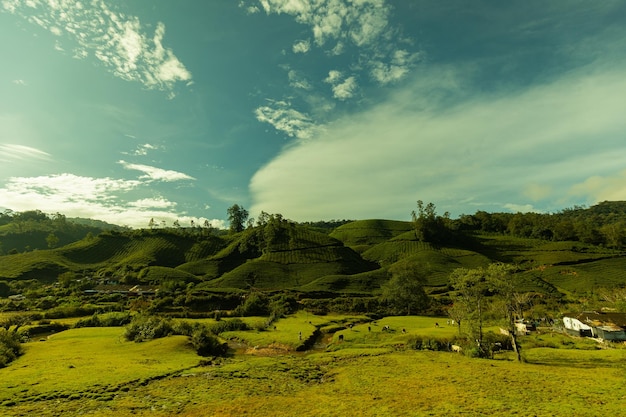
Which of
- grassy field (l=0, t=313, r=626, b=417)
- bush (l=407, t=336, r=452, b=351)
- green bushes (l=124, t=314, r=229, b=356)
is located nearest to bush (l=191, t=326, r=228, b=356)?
green bushes (l=124, t=314, r=229, b=356)

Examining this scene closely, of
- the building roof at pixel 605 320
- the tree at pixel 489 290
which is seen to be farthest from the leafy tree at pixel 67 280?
the building roof at pixel 605 320

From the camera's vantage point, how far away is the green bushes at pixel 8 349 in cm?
5139

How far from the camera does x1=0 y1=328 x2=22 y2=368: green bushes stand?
5139cm

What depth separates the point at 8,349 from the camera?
55062 millimetres

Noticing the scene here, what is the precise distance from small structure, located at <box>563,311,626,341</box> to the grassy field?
14733mm

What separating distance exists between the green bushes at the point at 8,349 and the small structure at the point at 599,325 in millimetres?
114275

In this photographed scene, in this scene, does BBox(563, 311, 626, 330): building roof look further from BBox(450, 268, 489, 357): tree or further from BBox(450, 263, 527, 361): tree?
BBox(450, 268, 489, 357): tree

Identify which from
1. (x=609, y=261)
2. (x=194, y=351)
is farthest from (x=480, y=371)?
(x=609, y=261)

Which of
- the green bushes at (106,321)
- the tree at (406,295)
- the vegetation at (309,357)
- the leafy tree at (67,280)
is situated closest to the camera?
the vegetation at (309,357)

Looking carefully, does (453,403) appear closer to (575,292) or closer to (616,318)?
(616,318)

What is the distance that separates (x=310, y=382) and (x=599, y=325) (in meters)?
75.0

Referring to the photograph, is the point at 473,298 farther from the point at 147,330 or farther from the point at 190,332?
the point at 147,330

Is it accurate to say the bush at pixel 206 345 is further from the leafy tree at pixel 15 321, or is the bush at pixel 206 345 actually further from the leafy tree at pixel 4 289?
the leafy tree at pixel 4 289

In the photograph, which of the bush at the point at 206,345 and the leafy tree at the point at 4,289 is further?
the leafy tree at the point at 4,289
